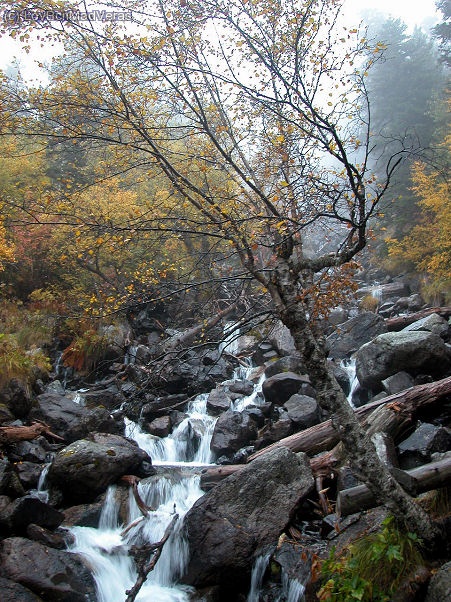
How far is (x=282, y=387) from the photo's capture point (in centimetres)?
1178

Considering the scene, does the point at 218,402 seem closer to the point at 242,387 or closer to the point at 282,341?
A: the point at 242,387

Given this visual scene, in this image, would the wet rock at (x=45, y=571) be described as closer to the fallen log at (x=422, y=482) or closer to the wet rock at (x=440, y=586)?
the fallen log at (x=422, y=482)

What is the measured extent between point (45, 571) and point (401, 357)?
849 cm

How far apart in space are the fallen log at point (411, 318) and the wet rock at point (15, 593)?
13110 millimetres

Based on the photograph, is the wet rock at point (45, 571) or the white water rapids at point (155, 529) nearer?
the wet rock at point (45, 571)

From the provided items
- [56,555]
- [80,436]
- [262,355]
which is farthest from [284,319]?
[262,355]

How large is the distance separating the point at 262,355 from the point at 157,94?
445 inches

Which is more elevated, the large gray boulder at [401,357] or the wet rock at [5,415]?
the wet rock at [5,415]

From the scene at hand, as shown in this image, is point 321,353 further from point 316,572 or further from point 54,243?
point 54,243

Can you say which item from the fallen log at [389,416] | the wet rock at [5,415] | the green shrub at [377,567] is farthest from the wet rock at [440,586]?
the wet rock at [5,415]

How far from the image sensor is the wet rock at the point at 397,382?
31.9 ft

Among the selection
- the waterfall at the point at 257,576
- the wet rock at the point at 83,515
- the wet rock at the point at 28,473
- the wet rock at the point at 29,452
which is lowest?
the waterfall at the point at 257,576

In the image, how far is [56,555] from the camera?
239 inches

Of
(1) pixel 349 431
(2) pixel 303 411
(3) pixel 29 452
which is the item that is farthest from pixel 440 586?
(3) pixel 29 452
